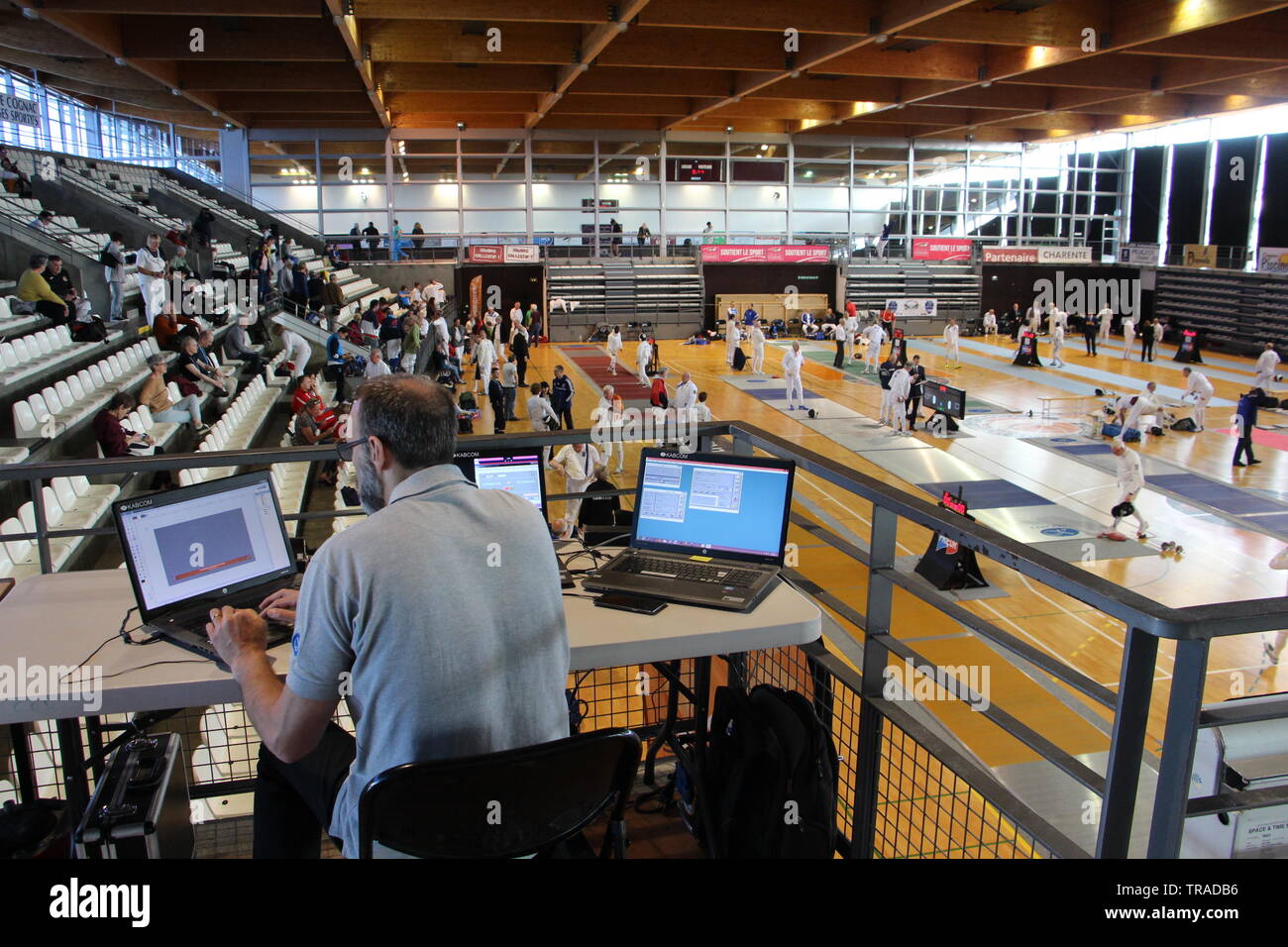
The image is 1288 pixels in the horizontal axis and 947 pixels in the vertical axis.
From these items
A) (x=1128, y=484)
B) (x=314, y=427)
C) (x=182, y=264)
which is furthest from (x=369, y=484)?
(x=182, y=264)

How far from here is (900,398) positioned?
1845cm

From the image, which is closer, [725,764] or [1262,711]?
[1262,711]

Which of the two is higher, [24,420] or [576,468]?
[24,420]

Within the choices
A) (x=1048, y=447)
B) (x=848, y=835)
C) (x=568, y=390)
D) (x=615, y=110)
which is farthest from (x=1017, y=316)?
(x=848, y=835)

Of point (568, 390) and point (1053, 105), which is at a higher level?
point (1053, 105)

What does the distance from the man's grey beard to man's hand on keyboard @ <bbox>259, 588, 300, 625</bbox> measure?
1.93 feet

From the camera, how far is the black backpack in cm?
280

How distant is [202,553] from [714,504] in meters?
1.82

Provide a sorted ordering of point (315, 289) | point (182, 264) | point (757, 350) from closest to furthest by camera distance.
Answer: point (182, 264), point (315, 289), point (757, 350)

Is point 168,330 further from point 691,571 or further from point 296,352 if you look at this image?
point 691,571

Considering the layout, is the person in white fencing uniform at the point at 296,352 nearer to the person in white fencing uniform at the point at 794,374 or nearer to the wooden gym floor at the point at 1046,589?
the wooden gym floor at the point at 1046,589

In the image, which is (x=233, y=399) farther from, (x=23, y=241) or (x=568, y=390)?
(x=568, y=390)

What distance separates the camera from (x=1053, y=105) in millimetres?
26594
